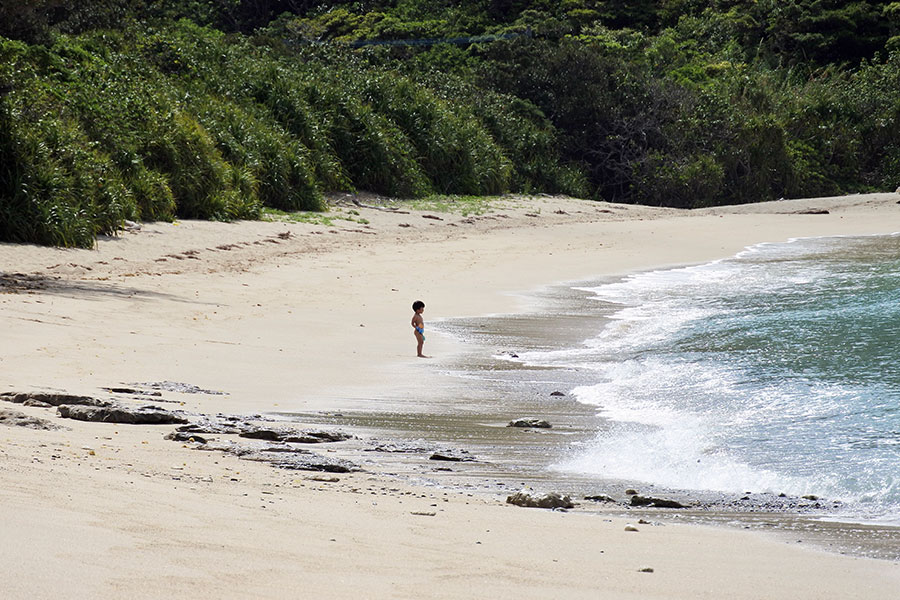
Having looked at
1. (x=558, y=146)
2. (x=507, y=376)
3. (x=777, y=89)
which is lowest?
(x=507, y=376)

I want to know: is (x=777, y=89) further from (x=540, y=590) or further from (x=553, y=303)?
(x=540, y=590)

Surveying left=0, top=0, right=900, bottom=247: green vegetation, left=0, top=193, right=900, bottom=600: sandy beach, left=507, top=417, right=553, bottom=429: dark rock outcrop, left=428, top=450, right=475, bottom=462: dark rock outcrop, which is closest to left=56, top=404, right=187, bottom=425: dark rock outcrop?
left=0, top=193, right=900, bottom=600: sandy beach

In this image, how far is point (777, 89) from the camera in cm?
3703

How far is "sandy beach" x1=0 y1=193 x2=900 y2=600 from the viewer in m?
3.21

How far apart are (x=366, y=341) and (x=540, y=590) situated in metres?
7.30

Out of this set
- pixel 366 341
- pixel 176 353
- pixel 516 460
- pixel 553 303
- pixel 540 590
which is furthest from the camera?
pixel 553 303

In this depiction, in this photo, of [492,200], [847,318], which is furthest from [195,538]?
[492,200]

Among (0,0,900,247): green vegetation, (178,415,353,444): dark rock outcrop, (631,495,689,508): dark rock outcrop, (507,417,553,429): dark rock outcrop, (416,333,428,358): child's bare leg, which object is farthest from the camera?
(0,0,900,247): green vegetation

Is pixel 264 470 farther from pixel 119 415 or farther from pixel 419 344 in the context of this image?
pixel 419 344

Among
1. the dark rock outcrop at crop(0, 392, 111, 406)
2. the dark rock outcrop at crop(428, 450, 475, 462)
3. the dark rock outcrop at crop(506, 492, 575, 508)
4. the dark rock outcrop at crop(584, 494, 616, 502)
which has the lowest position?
the dark rock outcrop at crop(428, 450, 475, 462)

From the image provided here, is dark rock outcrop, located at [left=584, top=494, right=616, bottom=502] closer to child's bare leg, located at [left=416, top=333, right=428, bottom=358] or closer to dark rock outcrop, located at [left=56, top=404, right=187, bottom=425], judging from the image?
dark rock outcrop, located at [left=56, top=404, right=187, bottom=425]

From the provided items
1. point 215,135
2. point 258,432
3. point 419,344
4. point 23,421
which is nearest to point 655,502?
point 258,432

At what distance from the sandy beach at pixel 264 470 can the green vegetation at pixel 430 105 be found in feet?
5.70

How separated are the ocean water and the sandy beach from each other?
3.98ft
